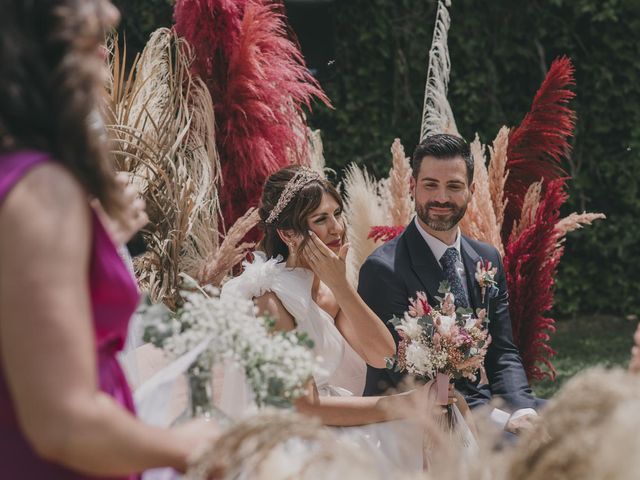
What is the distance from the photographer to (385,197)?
13.1 feet

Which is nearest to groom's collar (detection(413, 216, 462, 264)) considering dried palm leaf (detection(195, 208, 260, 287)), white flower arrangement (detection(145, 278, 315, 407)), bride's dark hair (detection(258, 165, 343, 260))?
bride's dark hair (detection(258, 165, 343, 260))

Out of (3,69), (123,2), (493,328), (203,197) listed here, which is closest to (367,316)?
(493,328)

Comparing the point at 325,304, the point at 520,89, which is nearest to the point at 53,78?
the point at 325,304

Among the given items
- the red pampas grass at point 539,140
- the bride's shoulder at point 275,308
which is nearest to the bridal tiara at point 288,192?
the bride's shoulder at point 275,308

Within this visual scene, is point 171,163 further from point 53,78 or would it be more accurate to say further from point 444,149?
point 53,78

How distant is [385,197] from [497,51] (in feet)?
8.69

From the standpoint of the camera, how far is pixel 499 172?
3605mm

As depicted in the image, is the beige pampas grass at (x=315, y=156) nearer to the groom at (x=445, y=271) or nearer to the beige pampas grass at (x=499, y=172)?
the groom at (x=445, y=271)

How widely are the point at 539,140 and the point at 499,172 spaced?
0.31 metres

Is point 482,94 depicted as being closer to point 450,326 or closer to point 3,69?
point 450,326

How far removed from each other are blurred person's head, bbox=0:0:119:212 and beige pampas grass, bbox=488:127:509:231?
104 inches

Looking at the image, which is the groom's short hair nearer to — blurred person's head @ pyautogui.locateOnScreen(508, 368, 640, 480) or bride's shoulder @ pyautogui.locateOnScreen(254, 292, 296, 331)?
bride's shoulder @ pyautogui.locateOnScreen(254, 292, 296, 331)

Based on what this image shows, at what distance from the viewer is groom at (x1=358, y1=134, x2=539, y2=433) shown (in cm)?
300

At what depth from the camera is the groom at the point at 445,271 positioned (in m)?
3.00
